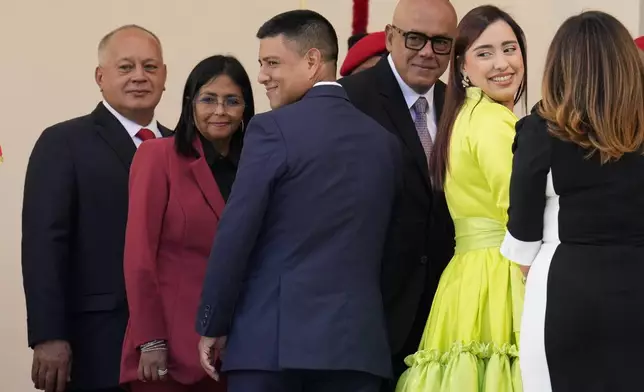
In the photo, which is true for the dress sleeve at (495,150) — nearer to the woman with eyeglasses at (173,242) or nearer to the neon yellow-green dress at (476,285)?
the neon yellow-green dress at (476,285)

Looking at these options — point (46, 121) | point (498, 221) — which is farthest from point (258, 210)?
point (46, 121)

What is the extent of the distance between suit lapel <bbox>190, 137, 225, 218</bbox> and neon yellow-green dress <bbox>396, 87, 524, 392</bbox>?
70cm

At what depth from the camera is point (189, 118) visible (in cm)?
357

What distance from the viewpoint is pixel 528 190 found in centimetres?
269

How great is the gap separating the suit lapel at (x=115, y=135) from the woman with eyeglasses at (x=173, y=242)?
23 cm

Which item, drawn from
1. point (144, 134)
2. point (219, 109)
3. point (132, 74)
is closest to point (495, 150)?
point (219, 109)

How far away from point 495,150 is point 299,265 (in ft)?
1.78

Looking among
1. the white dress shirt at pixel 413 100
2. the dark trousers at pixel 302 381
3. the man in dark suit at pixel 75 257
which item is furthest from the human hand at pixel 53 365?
the white dress shirt at pixel 413 100

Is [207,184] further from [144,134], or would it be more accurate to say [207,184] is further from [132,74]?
[132,74]

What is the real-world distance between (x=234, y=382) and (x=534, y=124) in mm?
916

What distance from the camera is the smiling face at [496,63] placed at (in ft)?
10.4

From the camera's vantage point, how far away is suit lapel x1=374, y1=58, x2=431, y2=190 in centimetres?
333

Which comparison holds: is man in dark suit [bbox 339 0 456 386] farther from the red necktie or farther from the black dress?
the red necktie

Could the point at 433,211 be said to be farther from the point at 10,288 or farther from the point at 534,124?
the point at 10,288
